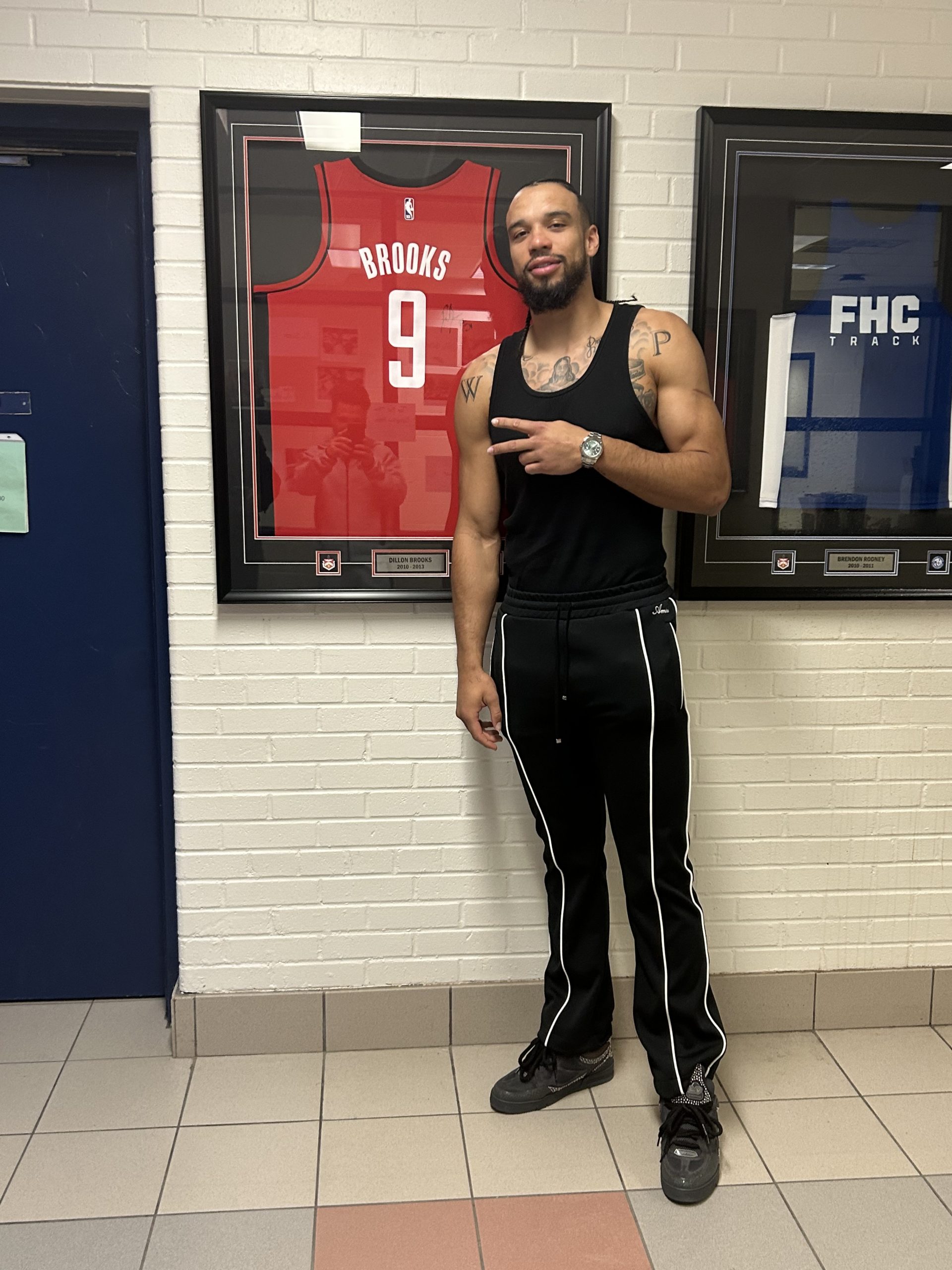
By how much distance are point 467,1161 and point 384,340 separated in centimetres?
170

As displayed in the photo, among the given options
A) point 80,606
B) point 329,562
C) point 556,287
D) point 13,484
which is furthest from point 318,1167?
point 556,287

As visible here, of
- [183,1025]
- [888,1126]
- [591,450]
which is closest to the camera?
[591,450]

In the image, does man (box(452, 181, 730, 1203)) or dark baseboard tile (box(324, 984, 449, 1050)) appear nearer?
man (box(452, 181, 730, 1203))

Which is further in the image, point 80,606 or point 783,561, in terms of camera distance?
point 80,606

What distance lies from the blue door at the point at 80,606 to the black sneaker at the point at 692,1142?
1300 millimetres

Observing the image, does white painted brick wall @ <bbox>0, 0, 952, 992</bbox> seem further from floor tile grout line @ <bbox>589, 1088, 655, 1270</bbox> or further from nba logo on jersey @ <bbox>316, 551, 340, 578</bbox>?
floor tile grout line @ <bbox>589, 1088, 655, 1270</bbox>

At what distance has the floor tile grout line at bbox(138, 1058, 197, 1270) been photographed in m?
1.79

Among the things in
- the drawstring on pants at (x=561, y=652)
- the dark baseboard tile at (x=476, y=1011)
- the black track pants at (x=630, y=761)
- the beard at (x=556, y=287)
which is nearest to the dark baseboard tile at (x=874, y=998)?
the dark baseboard tile at (x=476, y=1011)

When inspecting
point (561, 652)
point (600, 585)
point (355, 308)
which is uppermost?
point (355, 308)

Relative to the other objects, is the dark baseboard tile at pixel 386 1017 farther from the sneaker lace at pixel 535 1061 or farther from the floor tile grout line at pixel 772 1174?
the floor tile grout line at pixel 772 1174

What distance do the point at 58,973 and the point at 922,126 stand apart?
2.88m

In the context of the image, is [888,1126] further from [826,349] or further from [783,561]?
[826,349]

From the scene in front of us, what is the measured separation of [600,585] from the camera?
200 centimetres

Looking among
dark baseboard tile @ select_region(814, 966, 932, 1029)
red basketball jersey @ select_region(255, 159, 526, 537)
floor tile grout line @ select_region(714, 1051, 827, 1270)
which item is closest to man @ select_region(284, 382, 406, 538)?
red basketball jersey @ select_region(255, 159, 526, 537)
